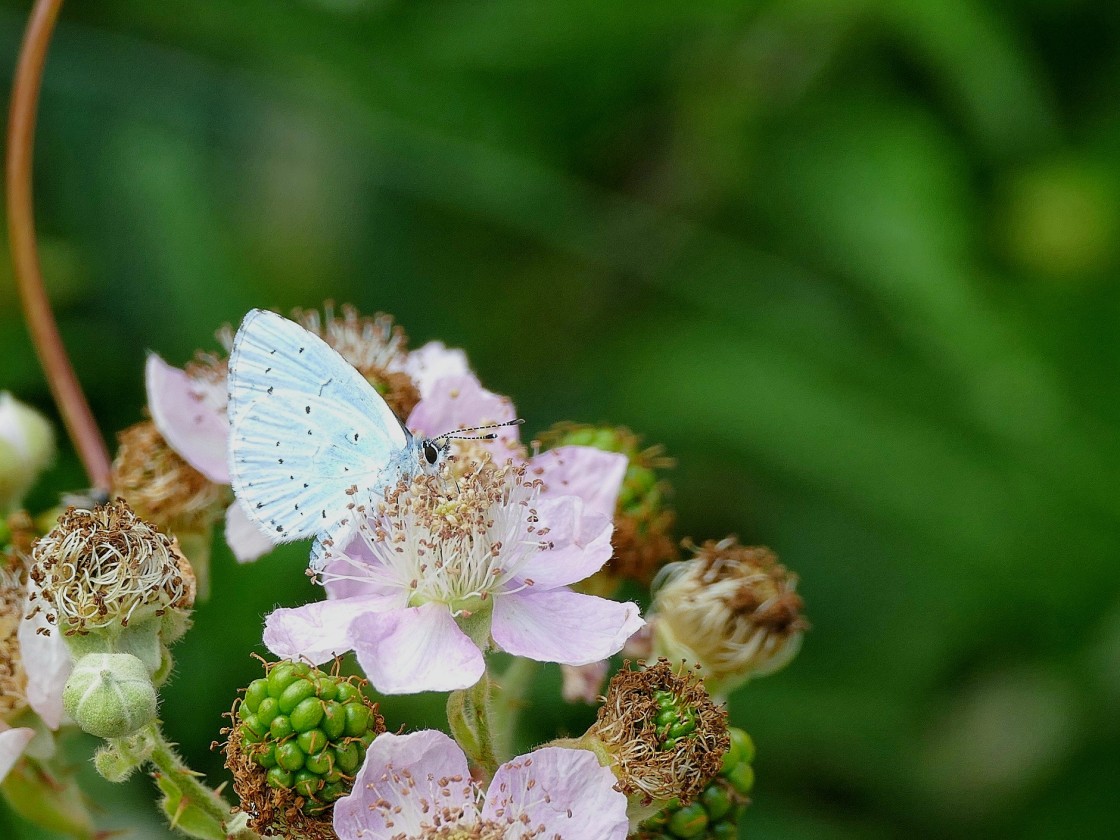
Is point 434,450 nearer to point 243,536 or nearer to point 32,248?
point 243,536

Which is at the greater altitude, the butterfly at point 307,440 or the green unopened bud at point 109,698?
the butterfly at point 307,440

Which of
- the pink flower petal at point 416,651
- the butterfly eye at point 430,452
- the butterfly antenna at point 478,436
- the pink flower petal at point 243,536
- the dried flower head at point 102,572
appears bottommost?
the pink flower petal at point 243,536

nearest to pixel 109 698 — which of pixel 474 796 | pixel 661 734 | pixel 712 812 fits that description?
pixel 474 796

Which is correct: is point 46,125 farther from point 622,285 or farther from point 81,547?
point 81,547

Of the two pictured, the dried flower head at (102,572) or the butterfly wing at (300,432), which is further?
the butterfly wing at (300,432)

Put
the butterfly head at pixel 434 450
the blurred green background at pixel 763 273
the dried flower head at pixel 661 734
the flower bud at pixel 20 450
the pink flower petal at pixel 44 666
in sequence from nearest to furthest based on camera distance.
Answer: the dried flower head at pixel 661 734 → the pink flower petal at pixel 44 666 → the butterfly head at pixel 434 450 → the flower bud at pixel 20 450 → the blurred green background at pixel 763 273

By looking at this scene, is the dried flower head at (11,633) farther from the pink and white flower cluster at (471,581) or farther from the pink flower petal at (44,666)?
the pink and white flower cluster at (471,581)

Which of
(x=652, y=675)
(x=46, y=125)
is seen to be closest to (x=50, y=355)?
(x=652, y=675)

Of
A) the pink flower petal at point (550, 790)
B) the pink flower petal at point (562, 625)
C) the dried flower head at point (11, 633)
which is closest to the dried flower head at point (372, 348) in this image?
the pink flower petal at point (562, 625)
